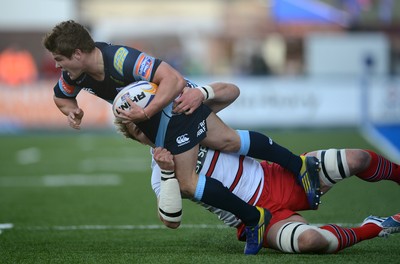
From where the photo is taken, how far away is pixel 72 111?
19.8 feet

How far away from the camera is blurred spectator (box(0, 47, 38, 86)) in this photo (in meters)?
18.9

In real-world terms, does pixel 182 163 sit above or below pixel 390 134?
above

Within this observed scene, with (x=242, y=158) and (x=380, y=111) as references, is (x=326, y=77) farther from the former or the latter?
(x=242, y=158)

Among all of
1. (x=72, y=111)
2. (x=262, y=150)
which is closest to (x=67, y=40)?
(x=72, y=111)

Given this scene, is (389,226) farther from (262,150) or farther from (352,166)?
(262,150)

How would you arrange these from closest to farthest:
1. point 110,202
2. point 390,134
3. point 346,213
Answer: point 346,213, point 110,202, point 390,134

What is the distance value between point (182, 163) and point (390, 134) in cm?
805

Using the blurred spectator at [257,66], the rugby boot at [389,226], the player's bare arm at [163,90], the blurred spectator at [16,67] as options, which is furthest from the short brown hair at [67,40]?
the blurred spectator at [257,66]

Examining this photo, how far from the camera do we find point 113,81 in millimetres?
5691

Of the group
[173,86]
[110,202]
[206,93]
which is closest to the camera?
[173,86]

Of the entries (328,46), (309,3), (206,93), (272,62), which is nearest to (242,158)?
(206,93)

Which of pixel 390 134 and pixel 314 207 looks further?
pixel 390 134

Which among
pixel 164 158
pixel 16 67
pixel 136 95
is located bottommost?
pixel 16 67

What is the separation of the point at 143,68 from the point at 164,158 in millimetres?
594
